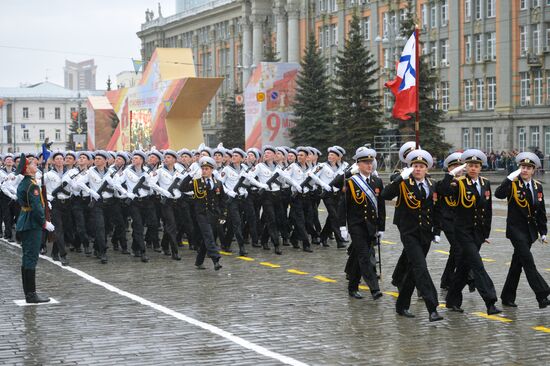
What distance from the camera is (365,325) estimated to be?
10.8 metres

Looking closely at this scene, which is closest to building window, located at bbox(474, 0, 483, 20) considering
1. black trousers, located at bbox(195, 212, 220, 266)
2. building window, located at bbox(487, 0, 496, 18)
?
building window, located at bbox(487, 0, 496, 18)

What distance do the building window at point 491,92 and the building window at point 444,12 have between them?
5.95 metres

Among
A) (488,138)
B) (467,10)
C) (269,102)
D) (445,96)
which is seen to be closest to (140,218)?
(269,102)

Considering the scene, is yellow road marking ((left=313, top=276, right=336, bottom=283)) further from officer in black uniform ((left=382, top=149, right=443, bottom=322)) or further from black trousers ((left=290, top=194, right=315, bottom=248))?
black trousers ((left=290, top=194, right=315, bottom=248))

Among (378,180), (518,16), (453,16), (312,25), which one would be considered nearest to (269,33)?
(312,25)

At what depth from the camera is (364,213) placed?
41.1 feet

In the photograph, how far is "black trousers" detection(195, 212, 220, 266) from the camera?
15.8m

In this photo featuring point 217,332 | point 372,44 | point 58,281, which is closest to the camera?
point 217,332

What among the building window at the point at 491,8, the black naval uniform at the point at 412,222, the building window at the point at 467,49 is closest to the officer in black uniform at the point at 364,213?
the black naval uniform at the point at 412,222

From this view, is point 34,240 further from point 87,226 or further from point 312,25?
point 312,25

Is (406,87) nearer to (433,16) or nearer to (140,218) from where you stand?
(140,218)

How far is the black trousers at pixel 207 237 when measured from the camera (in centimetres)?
1580

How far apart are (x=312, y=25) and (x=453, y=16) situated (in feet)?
69.2

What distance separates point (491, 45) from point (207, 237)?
165 feet
